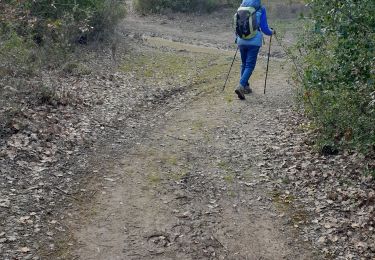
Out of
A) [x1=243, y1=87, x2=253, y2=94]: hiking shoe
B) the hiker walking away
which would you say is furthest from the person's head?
[x1=243, y1=87, x2=253, y2=94]: hiking shoe

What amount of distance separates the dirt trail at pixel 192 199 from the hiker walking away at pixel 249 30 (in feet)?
5.43

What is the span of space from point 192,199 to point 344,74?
2.62 metres

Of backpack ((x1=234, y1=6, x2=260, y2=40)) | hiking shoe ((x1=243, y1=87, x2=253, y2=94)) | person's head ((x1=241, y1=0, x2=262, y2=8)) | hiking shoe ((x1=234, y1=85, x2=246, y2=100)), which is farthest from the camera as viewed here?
hiking shoe ((x1=243, y1=87, x2=253, y2=94))

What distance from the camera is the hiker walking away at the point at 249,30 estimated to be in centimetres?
1103

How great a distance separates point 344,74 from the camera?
19.4ft

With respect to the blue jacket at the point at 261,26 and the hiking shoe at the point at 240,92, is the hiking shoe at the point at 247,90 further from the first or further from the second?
the blue jacket at the point at 261,26

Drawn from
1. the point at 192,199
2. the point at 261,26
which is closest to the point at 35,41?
the point at 261,26

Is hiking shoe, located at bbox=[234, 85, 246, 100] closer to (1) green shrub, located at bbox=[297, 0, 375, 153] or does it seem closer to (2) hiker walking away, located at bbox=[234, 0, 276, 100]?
(2) hiker walking away, located at bbox=[234, 0, 276, 100]

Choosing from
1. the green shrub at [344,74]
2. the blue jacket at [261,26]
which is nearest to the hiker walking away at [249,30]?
the blue jacket at [261,26]

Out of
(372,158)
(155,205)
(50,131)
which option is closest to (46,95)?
(50,131)

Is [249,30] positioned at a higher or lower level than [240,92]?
higher

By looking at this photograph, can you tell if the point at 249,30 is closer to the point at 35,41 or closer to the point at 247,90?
Answer: the point at 247,90

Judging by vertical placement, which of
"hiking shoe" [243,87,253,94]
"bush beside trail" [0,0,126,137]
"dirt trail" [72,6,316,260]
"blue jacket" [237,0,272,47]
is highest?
"blue jacket" [237,0,272,47]

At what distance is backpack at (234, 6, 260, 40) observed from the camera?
10984mm
